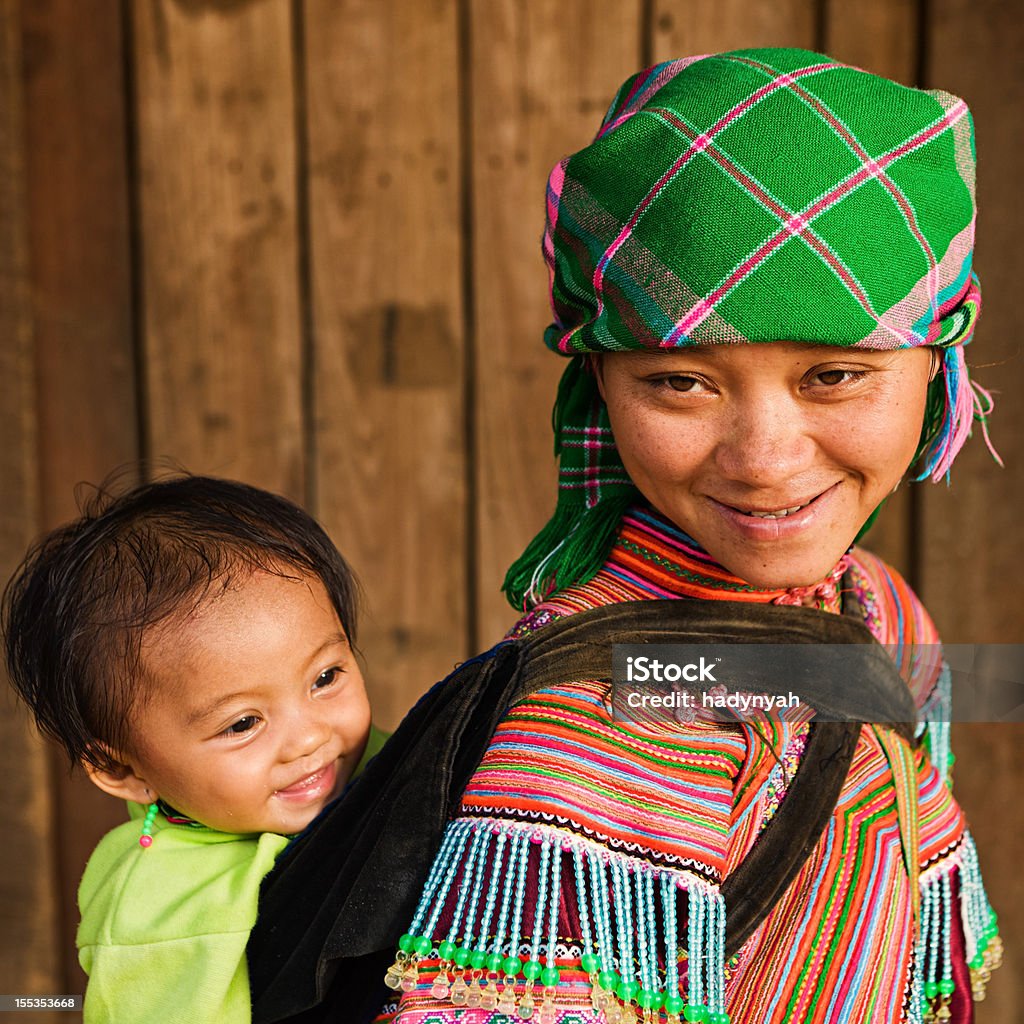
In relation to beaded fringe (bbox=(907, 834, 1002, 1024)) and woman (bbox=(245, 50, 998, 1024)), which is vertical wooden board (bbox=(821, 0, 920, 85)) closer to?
woman (bbox=(245, 50, 998, 1024))

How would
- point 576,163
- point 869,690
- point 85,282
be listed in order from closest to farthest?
point 576,163
point 869,690
point 85,282

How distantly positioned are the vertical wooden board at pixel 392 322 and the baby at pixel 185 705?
2.67 ft

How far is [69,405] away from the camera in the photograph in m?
2.01

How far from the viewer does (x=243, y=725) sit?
1153 mm

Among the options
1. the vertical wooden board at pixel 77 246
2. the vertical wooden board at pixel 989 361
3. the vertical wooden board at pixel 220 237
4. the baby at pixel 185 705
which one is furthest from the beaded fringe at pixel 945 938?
the vertical wooden board at pixel 77 246

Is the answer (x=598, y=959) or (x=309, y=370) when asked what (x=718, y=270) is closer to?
(x=598, y=959)

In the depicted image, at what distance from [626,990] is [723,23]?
159 centimetres

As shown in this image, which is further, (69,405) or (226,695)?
(69,405)

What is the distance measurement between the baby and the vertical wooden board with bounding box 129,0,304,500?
820 millimetres

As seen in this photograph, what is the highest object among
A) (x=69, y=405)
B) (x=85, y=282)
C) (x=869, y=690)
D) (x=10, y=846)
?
(x=85, y=282)

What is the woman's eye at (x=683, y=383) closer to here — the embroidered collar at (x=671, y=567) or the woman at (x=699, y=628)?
the woman at (x=699, y=628)

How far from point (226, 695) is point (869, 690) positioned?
0.61 meters

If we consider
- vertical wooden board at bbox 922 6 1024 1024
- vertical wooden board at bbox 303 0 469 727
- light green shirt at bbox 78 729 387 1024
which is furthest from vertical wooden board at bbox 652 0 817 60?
light green shirt at bbox 78 729 387 1024

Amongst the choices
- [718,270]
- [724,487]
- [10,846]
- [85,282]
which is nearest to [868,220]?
[718,270]
